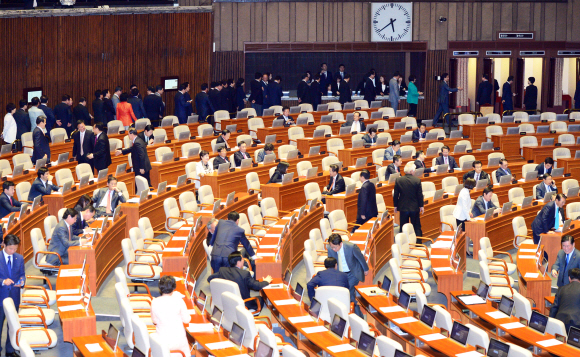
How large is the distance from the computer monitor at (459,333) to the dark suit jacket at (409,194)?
16.1 feet

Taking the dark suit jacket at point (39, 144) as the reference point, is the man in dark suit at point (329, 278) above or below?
Answer: below

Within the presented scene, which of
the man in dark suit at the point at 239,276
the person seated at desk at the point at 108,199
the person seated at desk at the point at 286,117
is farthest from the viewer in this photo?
the person seated at desk at the point at 286,117

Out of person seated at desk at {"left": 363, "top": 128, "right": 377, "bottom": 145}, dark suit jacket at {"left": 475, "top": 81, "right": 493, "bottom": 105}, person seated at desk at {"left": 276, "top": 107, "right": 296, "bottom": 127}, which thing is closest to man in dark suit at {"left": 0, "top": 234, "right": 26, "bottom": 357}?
person seated at desk at {"left": 363, "top": 128, "right": 377, "bottom": 145}

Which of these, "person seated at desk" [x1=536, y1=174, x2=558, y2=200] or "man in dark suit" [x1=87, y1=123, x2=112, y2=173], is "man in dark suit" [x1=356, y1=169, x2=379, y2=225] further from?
"man in dark suit" [x1=87, y1=123, x2=112, y2=173]

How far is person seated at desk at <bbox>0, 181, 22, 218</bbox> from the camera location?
1113 centimetres

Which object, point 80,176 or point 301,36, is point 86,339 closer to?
point 80,176

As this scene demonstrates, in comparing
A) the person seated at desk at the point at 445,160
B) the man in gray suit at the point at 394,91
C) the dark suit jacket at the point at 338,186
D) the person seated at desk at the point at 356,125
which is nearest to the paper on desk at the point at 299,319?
the dark suit jacket at the point at 338,186

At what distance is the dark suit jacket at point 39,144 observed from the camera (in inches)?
528

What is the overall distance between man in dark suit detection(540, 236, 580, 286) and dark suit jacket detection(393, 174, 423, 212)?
2881 mm

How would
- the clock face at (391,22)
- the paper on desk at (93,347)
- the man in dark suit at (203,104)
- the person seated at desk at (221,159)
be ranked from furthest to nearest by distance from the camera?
1. the clock face at (391,22)
2. the man in dark suit at (203,104)
3. the person seated at desk at (221,159)
4. the paper on desk at (93,347)

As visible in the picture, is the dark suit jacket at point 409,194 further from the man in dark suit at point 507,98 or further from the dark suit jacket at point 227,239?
the man in dark suit at point 507,98

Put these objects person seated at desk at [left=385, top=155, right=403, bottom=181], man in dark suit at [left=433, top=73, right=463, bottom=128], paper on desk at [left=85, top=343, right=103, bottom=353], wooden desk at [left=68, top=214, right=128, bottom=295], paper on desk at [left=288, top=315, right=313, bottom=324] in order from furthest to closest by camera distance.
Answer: man in dark suit at [left=433, top=73, right=463, bottom=128] → person seated at desk at [left=385, top=155, right=403, bottom=181] → wooden desk at [left=68, top=214, right=128, bottom=295] → paper on desk at [left=288, top=315, right=313, bottom=324] → paper on desk at [left=85, top=343, right=103, bottom=353]

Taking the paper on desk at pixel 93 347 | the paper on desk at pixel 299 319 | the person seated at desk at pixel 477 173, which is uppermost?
the person seated at desk at pixel 477 173

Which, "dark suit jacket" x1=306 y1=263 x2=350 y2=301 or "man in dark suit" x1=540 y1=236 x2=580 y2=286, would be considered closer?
"dark suit jacket" x1=306 y1=263 x2=350 y2=301
